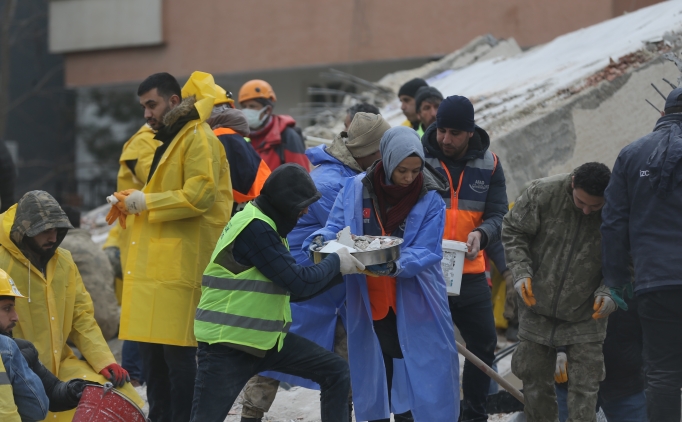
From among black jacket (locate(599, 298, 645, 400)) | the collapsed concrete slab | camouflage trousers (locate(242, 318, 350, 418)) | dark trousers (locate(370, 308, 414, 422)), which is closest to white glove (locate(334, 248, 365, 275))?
dark trousers (locate(370, 308, 414, 422))

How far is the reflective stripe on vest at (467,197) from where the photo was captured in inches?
217

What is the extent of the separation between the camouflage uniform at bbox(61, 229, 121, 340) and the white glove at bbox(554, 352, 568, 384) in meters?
4.13

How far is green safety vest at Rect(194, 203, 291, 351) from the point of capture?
4375 mm

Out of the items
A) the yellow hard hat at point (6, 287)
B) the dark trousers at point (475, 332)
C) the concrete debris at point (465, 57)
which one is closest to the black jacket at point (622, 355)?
the dark trousers at point (475, 332)

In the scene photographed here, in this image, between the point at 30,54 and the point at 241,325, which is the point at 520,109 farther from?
the point at 30,54

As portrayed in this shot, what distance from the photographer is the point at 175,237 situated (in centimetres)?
542

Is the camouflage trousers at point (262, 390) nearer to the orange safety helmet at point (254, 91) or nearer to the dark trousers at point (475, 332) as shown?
the dark trousers at point (475, 332)

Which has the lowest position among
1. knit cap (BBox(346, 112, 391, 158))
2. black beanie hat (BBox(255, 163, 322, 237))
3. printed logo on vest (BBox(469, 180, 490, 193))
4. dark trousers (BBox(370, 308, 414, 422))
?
dark trousers (BBox(370, 308, 414, 422))

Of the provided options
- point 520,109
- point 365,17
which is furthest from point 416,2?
point 520,109

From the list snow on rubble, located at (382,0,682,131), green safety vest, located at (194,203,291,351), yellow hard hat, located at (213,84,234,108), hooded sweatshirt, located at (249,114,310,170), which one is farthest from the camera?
snow on rubble, located at (382,0,682,131)

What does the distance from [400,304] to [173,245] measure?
1.37m

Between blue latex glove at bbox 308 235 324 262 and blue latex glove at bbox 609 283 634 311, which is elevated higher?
blue latex glove at bbox 308 235 324 262

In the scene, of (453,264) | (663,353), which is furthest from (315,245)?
(663,353)

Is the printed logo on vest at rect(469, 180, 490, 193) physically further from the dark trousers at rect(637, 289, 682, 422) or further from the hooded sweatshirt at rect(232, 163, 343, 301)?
the hooded sweatshirt at rect(232, 163, 343, 301)
